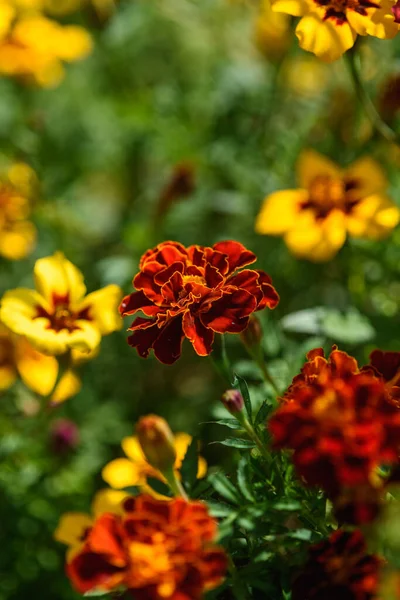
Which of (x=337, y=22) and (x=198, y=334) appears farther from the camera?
(x=337, y=22)

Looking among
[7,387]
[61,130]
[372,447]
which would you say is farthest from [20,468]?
[61,130]

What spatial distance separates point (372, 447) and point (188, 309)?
324 millimetres

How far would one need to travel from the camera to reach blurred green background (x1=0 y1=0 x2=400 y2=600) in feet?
5.54

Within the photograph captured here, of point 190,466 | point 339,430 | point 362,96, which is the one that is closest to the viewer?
point 339,430

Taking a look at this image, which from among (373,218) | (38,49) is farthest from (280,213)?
(38,49)

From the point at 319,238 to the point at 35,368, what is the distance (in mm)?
625

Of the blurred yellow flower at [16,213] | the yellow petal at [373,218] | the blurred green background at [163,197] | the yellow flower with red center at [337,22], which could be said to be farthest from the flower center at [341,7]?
the blurred yellow flower at [16,213]

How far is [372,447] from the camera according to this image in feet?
2.71

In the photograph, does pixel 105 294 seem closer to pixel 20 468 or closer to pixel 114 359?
pixel 20 468

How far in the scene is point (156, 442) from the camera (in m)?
1.02

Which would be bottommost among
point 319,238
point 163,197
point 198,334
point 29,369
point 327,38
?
point 29,369

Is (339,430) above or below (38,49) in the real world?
above

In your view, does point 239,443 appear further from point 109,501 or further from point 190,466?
point 109,501

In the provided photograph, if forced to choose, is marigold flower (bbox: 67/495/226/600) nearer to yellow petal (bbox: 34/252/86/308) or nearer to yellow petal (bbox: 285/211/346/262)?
yellow petal (bbox: 34/252/86/308)
